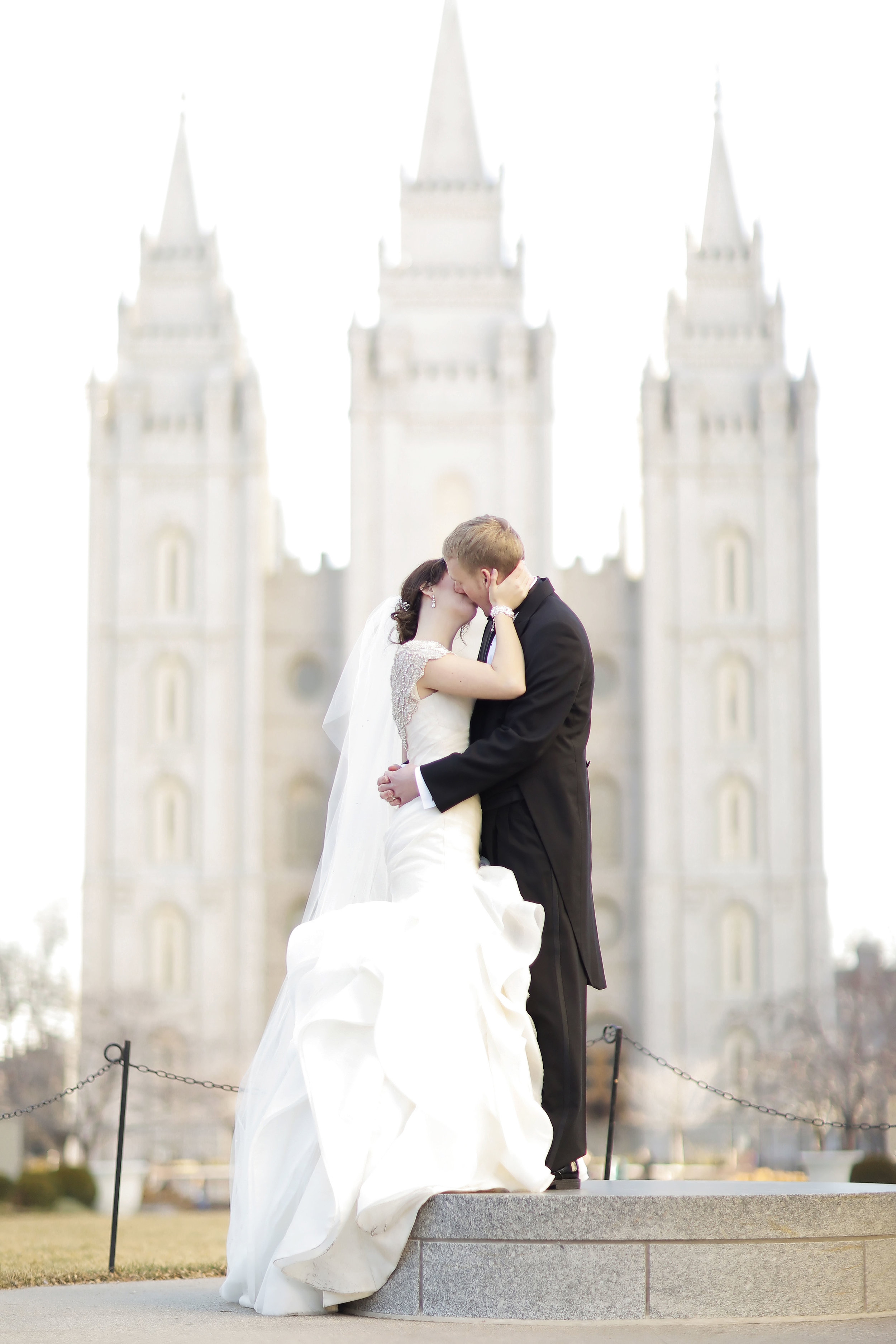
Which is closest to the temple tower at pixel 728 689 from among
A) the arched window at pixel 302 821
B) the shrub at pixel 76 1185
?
the arched window at pixel 302 821

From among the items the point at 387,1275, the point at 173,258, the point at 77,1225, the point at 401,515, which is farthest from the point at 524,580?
the point at 173,258

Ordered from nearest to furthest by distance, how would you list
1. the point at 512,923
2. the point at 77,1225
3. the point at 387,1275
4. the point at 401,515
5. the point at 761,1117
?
the point at 387,1275
the point at 512,923
the point at 77,1225
the point at 761,1117
the point at 401,515

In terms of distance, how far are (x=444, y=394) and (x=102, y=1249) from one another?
118 feet

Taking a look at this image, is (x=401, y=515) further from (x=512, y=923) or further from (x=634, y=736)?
(x=512, y=923)

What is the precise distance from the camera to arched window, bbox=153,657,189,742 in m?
43.1

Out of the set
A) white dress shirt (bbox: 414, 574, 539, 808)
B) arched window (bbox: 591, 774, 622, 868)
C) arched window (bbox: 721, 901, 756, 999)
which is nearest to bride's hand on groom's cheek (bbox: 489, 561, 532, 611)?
white dress shirt (bbox: 414, 574, 539, 808)

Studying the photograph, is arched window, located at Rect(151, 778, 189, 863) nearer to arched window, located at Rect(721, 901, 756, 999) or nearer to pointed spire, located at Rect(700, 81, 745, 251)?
arched window, located at Rect(721, 901, 756, 999)

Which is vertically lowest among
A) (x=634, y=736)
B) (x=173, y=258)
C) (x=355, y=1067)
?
(x=355, y=1067)

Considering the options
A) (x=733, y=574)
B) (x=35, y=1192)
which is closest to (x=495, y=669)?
(x=35, y=1192)

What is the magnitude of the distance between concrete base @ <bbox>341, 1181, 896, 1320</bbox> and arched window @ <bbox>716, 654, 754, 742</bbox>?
39.3m

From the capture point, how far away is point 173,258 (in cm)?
4666

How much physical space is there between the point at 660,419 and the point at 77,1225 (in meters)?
31.6

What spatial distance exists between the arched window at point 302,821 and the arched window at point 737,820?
32.0 ft

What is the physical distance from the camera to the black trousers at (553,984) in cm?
488
